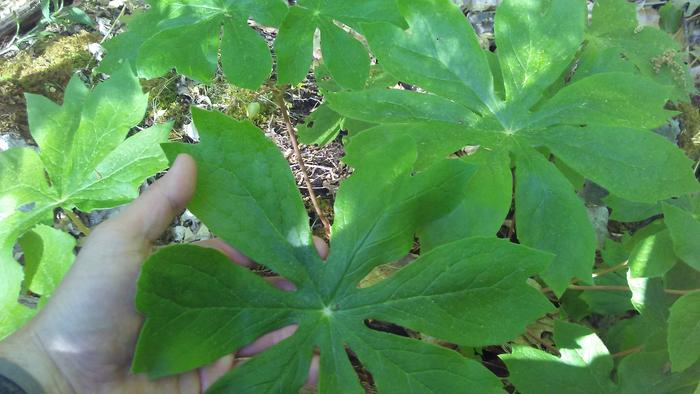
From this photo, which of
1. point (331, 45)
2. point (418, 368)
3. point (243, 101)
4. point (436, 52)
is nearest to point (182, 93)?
point (243, 101)

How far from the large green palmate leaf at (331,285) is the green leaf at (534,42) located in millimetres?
467

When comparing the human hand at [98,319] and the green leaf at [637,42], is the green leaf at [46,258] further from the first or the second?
the green leaf at [637,42]

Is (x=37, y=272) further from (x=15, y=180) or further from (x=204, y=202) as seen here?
(x=204, y=202)

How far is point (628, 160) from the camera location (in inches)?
55.2

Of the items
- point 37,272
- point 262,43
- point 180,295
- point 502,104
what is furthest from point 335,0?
point 37,272

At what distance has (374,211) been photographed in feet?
4.24

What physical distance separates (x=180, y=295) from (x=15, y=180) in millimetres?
937

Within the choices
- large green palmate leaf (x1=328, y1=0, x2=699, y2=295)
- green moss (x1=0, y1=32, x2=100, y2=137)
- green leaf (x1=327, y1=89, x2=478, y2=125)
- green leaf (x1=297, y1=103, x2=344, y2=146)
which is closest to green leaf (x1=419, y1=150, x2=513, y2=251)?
large green palmate leaf (x1=328, y1=0, x2=699, y2=295)

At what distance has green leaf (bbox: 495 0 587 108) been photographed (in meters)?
1.53

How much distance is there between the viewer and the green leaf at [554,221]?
4.34 ft

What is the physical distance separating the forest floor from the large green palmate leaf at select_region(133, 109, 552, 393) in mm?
969

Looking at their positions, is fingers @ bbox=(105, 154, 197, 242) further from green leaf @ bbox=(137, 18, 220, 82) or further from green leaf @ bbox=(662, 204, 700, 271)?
green leaf @ bbox=(662, 204, 700, 271)

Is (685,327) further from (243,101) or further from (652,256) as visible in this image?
(243,101)

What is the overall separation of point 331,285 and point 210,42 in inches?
40.8
